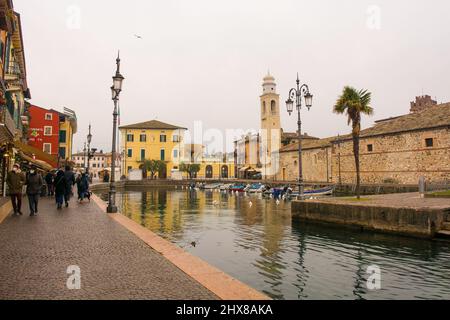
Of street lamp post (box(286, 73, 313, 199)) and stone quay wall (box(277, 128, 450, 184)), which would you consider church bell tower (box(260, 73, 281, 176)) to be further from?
street lamp post (box(286, 73, 313, 199))

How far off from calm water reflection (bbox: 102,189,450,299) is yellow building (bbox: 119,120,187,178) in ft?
202

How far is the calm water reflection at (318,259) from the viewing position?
20.6 feet

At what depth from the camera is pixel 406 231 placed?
11883mm

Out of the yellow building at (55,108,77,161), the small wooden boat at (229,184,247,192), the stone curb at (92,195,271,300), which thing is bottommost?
the stone curb at (92,195,271,300)

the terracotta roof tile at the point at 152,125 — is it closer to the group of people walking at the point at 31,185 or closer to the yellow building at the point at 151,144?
the yellow building at the point at 151,144

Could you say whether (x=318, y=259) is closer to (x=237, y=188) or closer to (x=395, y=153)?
(x=395, y=153)

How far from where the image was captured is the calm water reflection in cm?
627

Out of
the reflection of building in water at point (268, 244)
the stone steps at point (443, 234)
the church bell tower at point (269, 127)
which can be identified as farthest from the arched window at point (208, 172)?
the stone steps at point (443, 234)

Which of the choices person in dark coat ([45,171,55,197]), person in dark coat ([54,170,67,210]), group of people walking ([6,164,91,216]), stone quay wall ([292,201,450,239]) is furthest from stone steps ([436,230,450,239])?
person in dark coat ([45,171,55,197])

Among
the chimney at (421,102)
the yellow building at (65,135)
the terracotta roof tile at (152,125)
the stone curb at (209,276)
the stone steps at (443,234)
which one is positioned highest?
the chimney at (421,102)

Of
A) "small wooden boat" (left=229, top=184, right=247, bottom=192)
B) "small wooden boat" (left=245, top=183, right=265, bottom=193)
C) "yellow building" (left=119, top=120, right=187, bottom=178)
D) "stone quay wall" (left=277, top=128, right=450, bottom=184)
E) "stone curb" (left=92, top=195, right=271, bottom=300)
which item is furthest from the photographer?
"yellow building" (left=119, top=120, right=187, bottom=178)

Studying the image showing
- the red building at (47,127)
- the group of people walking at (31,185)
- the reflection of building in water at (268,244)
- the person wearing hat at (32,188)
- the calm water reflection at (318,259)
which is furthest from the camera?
the red building at (47,127)

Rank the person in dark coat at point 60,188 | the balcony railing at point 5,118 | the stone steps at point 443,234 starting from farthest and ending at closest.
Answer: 1. the person in dark coat at point 60,188
2. the balcony railing at point 5,118
3. the stone steps at point 443,234

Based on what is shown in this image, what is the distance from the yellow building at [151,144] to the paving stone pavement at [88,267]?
65.7 m
